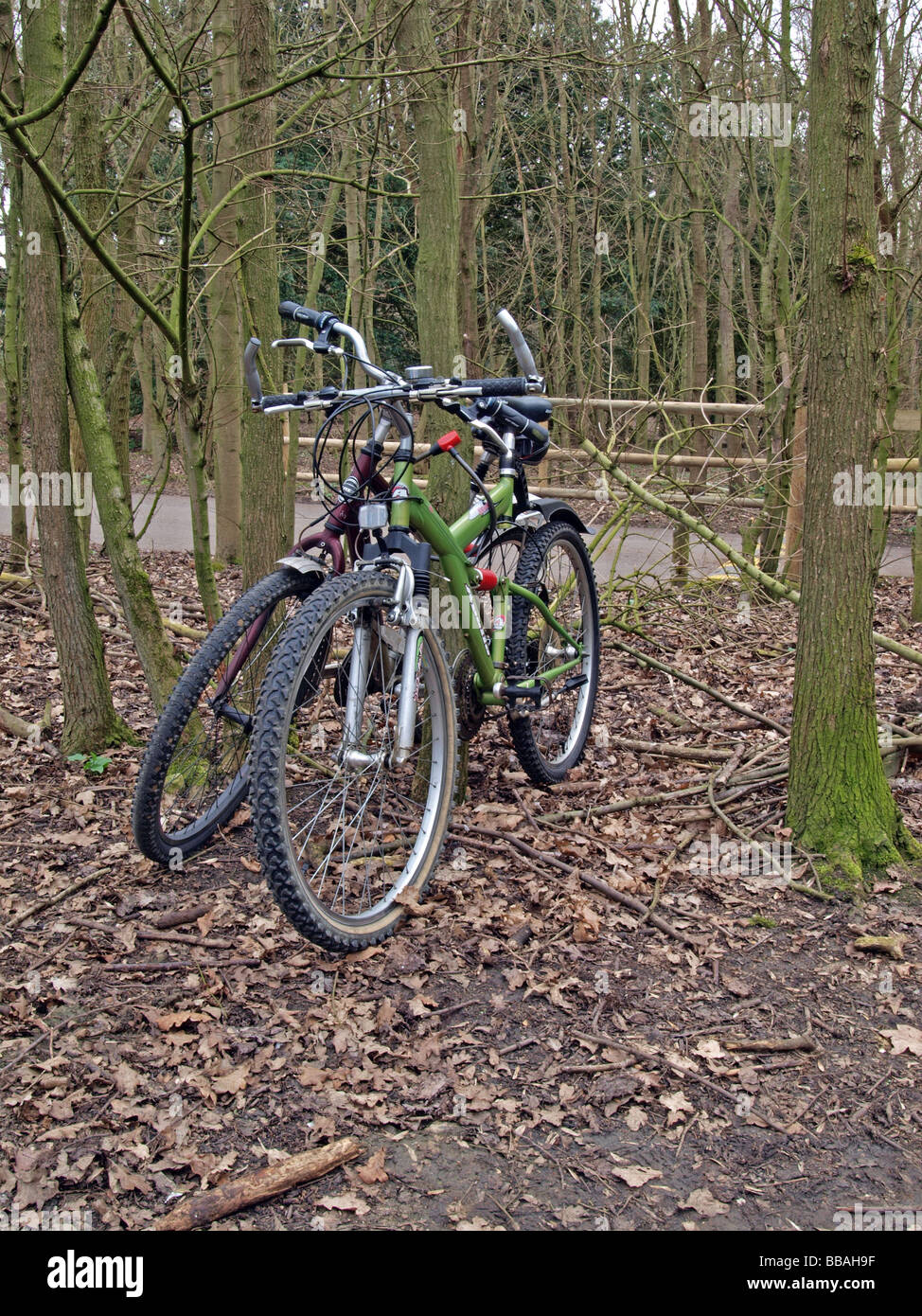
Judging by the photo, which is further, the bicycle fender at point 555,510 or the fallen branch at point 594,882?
the bicycle fender at point 555,510

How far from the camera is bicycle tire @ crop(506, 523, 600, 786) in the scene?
4.37 metres

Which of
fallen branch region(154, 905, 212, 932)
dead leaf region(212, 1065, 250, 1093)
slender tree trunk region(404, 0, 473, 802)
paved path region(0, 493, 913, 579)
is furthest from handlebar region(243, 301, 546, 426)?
paved path region(0, 493, 913, 579)

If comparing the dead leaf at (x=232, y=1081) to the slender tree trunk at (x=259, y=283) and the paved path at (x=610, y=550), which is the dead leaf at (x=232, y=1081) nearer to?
the slender tree trunk at (x=259, y=283)

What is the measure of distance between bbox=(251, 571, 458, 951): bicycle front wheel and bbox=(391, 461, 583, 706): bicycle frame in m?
0.35

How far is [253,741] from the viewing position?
9.38 ft

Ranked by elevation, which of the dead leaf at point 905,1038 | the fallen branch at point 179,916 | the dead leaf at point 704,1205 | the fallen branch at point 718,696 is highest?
the fallen branch at point 718,696

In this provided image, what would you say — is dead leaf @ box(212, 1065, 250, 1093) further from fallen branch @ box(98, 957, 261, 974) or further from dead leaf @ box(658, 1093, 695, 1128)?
dead leaf @ box(658, 1093, 695, 1128)

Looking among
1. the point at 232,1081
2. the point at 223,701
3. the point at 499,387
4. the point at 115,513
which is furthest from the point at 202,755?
the point at 499,387

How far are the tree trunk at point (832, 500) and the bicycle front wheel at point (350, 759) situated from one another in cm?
142

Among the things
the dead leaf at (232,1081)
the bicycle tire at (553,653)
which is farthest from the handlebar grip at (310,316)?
the dead leaf at (232,1081)

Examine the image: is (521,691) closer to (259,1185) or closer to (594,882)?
(594,882)

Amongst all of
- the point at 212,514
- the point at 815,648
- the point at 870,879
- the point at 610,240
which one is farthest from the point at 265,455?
the point at 610,240

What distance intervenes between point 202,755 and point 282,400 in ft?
3.84

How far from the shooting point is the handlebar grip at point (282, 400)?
3.31 meters
